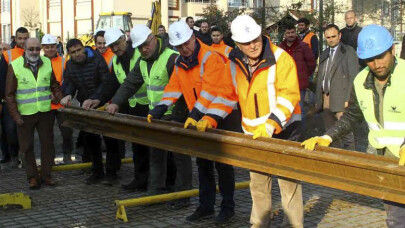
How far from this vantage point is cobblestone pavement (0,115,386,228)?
6605 mm

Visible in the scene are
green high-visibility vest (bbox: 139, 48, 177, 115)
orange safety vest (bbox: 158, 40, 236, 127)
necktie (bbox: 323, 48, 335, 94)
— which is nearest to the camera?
orange safety vest (bbox: 158, 40, 236, 127)

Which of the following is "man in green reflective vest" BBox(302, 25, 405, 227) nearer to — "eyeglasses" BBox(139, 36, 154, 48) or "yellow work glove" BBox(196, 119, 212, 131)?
"yellow work glove" BBox(196, 119, 212, 131)

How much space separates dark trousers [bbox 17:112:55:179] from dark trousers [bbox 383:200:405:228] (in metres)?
5.17

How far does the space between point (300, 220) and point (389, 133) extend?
1296 millimetres

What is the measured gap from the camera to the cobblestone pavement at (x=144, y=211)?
6.61 m

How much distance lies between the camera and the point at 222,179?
6.64 m

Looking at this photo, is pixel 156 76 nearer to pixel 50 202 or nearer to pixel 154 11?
pixel 50 202

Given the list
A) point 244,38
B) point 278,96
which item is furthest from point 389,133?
point 244,38

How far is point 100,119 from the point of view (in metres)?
7.37

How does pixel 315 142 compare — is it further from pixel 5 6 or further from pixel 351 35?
pixel 5 6

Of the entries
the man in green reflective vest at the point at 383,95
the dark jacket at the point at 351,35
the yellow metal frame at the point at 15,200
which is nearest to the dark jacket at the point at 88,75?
the yellow metal frame at the point at 15,200

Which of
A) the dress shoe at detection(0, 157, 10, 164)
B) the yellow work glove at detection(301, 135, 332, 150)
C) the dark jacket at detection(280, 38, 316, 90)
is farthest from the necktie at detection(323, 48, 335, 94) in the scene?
the dress shoe at detection(0, 157, 10, 164)

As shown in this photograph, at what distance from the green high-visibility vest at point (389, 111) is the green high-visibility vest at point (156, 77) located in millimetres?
2985

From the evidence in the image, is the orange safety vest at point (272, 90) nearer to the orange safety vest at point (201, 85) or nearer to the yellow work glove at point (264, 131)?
the yellow work glove at point (264, 131)
